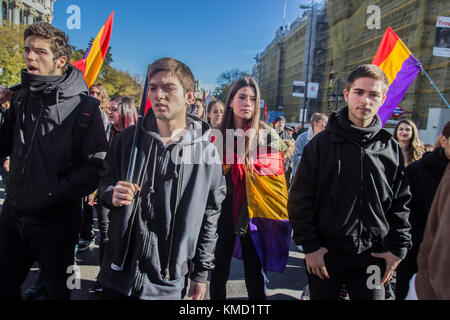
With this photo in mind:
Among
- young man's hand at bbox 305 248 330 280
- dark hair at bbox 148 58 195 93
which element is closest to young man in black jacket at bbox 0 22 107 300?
dark hair at bbox 148 58 195 93

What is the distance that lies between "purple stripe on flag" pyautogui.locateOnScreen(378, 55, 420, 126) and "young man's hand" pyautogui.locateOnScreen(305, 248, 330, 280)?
2.48m

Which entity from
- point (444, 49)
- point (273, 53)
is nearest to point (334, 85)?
point (444, 49)

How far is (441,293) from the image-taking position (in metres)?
1.29

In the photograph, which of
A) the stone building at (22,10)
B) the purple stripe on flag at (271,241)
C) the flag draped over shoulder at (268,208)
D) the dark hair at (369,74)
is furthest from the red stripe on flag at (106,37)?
the stone building at (22,10)

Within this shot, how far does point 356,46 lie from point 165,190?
26578 mm

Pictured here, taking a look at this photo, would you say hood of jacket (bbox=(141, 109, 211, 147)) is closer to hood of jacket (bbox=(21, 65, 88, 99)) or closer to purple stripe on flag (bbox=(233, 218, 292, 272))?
hood of jacket (bbox=(21, 65, 88, 99))

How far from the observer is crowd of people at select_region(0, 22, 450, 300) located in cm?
163

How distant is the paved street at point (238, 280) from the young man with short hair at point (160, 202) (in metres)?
1.67

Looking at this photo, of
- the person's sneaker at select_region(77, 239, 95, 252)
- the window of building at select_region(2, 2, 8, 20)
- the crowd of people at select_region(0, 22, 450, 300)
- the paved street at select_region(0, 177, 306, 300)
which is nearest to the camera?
the crowd of people at select_region(0, 22, 450, 300)

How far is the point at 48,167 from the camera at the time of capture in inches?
75.4

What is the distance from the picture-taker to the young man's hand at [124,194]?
152cm

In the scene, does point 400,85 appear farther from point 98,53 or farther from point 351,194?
point 98,53
